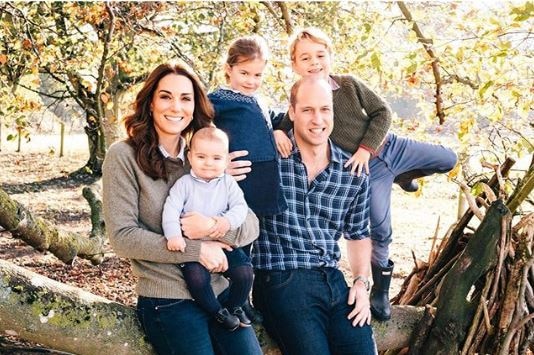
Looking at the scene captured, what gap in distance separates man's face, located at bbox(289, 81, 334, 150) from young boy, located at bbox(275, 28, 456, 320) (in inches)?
9.5

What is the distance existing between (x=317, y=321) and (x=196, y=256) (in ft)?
1.92

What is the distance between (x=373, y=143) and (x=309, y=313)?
0.93m

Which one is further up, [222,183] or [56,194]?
[222,183]

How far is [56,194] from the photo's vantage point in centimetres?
1465

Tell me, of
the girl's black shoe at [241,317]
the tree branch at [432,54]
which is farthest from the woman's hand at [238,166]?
the tree branch at [432,54]

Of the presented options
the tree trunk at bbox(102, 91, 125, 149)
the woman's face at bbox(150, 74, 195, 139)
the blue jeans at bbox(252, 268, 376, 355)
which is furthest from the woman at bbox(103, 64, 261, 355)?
the tree trunk at bbox(102, 91, 125, 149)

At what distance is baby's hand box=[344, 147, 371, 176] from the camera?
3.00m

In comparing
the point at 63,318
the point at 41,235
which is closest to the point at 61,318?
the point at 63,318

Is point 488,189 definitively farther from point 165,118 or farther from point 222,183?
Result: point 165,118

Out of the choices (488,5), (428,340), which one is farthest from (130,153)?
(488,5)

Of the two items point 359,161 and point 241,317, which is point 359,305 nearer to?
point 241,317

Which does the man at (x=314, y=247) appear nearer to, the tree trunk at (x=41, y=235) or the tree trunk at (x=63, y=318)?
the tree trunk at (x=63, y=318)

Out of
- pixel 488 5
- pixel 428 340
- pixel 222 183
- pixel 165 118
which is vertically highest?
pixel 488 5

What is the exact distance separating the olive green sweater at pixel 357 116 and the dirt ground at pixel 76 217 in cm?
77
